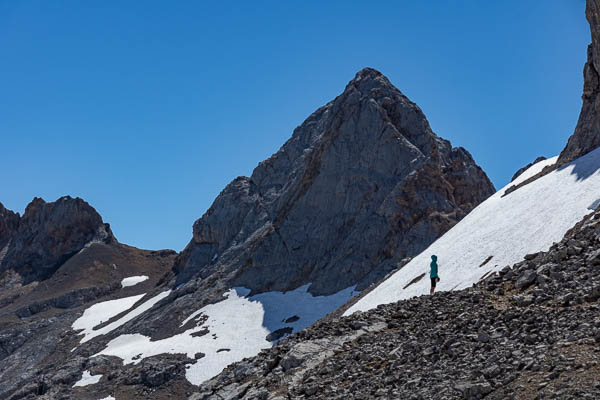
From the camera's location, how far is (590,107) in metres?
42.2

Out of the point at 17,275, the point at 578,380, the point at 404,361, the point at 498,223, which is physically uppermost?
the point at 17,275

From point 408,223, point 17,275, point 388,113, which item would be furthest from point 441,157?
point 17,275

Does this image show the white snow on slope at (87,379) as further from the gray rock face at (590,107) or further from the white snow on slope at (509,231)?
the gray rock face at (590,107)

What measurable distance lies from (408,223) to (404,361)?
5230cm

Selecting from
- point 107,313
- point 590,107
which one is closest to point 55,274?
point 107,313

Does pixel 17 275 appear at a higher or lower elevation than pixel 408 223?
higher

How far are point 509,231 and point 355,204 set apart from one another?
44512mm

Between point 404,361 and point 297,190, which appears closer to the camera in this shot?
point 404,361

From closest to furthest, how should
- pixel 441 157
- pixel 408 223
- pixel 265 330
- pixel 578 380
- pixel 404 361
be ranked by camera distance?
pixel 578 380, pixel 404 361, pixel 265 330, pixel 408 223, pixel 441 157

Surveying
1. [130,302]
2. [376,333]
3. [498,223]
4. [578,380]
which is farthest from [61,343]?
[578,380]

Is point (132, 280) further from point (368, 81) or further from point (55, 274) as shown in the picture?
point (368, 81)

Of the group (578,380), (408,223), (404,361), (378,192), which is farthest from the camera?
(378,192)

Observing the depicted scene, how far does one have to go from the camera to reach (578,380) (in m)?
10.6

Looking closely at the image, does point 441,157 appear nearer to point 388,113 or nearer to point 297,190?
point 388,113
